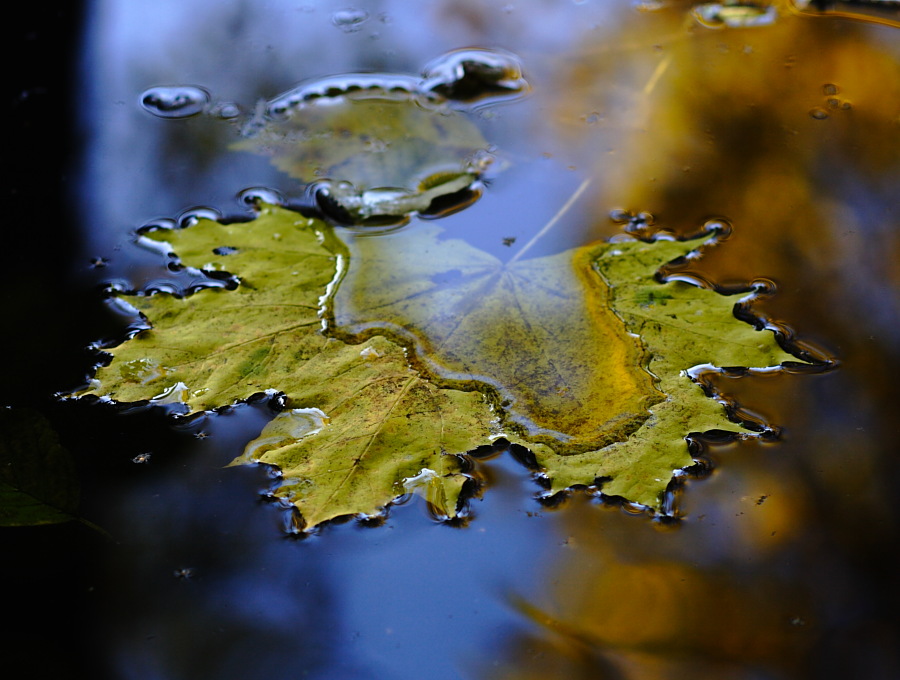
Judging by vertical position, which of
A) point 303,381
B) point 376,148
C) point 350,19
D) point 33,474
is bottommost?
point 33,474

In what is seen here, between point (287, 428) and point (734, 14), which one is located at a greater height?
point (734, 14)

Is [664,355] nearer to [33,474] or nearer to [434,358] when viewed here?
[434,358]

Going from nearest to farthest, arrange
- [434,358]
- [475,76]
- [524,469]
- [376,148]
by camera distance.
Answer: [524,469], [434,358], [376,148], [475,76]

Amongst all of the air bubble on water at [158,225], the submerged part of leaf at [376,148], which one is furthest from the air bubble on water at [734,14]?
the air bubble on water at [158,225]

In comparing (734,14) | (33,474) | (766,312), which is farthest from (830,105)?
(33,474)

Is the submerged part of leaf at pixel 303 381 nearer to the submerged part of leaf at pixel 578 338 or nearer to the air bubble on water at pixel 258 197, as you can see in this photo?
the submerged part of leaf at pixel 578 338

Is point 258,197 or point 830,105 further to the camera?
point 830,105

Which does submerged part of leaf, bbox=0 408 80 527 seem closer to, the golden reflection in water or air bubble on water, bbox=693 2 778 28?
the golden reflection in water
